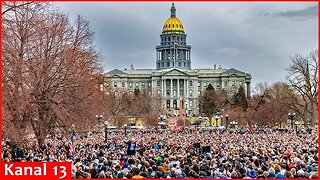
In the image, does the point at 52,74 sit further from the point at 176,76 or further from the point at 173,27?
the point at 173,27

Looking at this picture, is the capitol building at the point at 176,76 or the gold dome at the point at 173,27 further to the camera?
the gold dome at the point at 173,27

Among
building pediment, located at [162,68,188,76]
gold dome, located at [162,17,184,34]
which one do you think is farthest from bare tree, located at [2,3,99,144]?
gold dome, located at [162,17,184,34]

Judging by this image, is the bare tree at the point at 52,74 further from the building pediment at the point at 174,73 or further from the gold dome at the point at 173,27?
the gold dome at the point at 173,27

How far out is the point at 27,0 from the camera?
19.6 metres

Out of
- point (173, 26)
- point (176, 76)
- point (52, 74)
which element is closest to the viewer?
point (52, 74)

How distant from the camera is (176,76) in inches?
5837

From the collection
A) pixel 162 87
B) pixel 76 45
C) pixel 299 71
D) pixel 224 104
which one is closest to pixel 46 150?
pixel 76 45

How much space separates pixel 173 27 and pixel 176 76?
23744 millimetres

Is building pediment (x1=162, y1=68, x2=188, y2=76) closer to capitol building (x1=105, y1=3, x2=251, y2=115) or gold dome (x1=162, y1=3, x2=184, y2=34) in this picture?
capitol building (x1=105, y1=3, x2=251, y2=115)

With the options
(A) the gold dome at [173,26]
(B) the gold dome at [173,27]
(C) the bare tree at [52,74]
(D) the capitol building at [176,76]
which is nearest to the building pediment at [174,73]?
(D) the capitol building at [176,76]

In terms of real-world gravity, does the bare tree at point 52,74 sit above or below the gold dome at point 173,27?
below

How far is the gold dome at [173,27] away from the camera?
166m

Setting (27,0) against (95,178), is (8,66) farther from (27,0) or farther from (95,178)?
(95,178)

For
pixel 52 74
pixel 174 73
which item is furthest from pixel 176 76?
pixel 52 74
